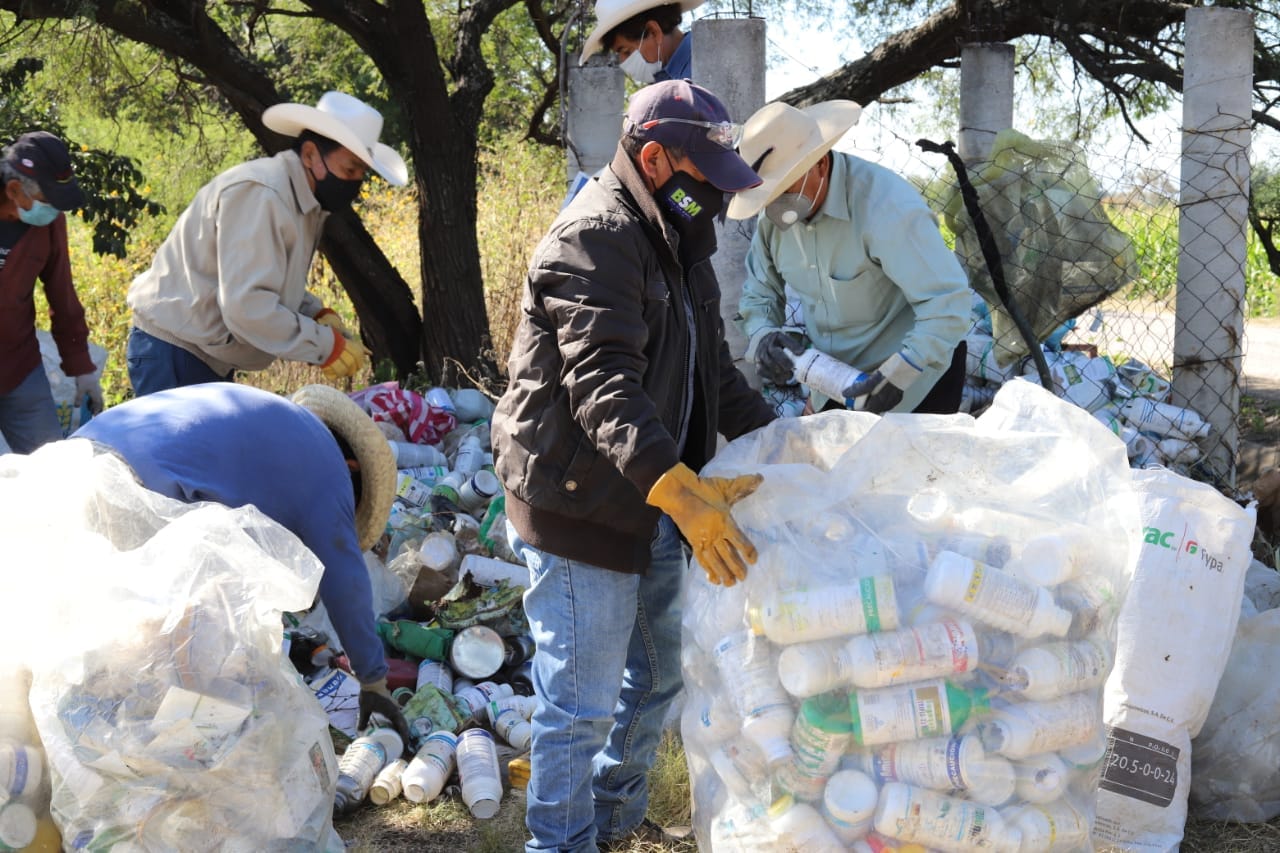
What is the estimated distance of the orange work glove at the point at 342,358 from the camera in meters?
4.38

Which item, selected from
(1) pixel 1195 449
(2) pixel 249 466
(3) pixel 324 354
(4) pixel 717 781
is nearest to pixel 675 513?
(4) pixel 717 781

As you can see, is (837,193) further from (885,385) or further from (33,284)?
(33,284)

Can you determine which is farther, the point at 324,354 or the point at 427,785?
the point at 324,354

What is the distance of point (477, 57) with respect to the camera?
7746 mm

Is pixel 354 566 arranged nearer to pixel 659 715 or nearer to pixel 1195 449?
pixel 659 715

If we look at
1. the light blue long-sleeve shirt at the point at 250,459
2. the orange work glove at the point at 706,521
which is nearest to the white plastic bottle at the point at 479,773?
the light blue long-sleeve shirt at the point at 250,459

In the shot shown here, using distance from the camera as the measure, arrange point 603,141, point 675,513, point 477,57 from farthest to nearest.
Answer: point 477,57, point 603,141, point 675,513

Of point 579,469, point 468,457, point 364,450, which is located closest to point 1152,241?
point 468,457

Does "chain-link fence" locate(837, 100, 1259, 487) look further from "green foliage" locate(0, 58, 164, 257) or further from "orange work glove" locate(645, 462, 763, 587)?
"green foliage" locate(0, 58, 164, 257)

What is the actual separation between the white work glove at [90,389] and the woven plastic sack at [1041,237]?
3383 millimetres

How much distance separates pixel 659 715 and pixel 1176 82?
4688 millimetres

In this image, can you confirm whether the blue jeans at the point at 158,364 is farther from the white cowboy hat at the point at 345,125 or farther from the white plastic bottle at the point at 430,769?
the white plastic bottle at the point at 430,769

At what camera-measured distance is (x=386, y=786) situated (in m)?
3.19

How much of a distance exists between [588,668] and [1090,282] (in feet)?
10.2
